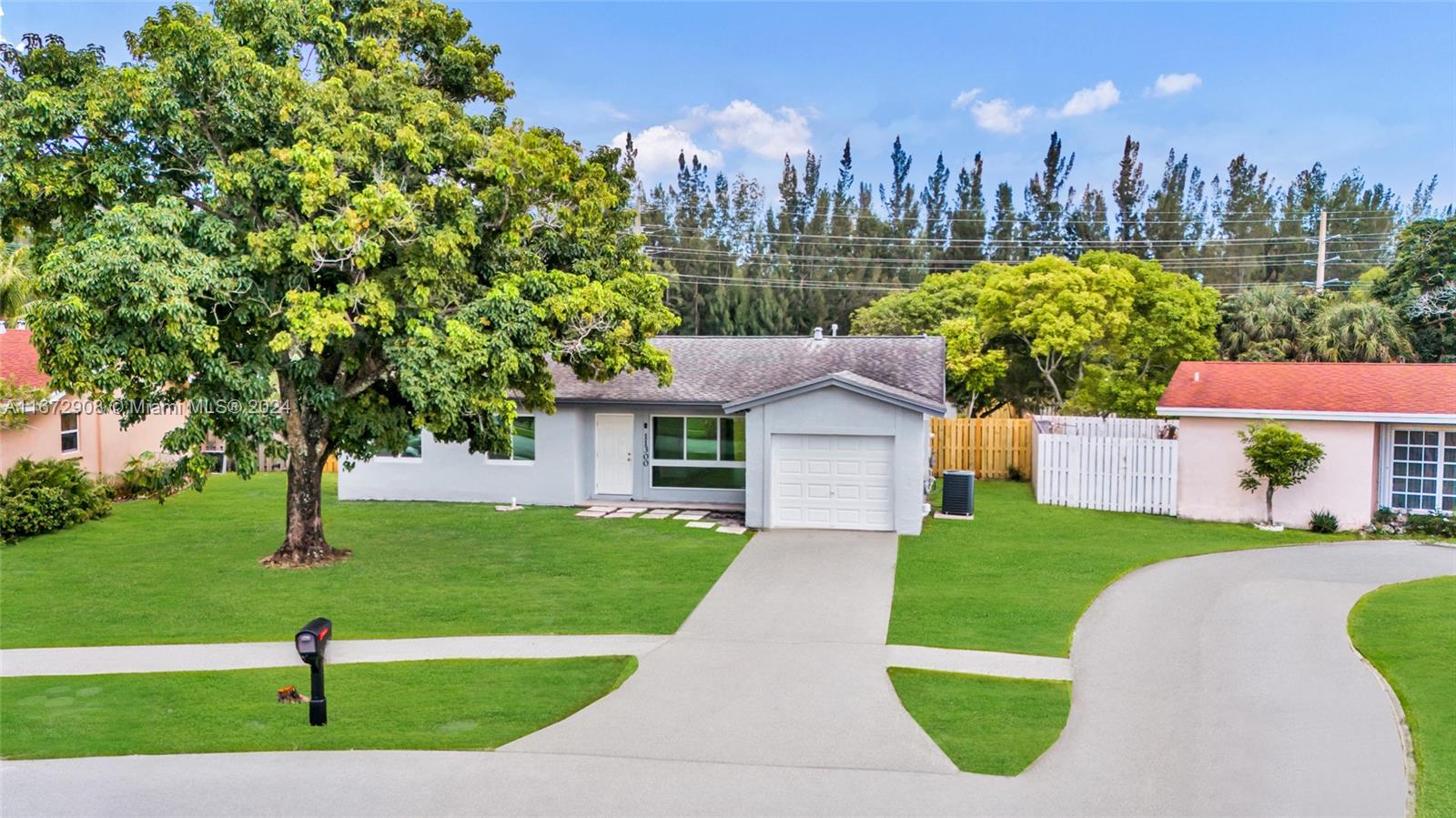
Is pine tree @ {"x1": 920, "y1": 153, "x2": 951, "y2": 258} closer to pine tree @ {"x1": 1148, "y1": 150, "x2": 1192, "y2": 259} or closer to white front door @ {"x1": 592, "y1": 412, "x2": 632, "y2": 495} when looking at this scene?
pine tree @ {"x1": 1148, "y1": 150, "x2": 1192, "y2": 259}

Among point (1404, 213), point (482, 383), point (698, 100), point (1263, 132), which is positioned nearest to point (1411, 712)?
point (482, 383)

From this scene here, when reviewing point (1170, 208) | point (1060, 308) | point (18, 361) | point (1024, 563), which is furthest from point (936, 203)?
point (18, 361)

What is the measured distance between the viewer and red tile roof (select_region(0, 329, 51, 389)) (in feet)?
60.5

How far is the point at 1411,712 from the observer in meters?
8.27

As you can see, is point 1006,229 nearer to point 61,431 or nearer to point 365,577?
point 61,431

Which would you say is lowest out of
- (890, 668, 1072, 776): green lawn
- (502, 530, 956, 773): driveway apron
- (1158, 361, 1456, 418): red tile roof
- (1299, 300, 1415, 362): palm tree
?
(890, 668, 1072, 776): green lawn

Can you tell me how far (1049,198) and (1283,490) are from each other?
48927 millimetres

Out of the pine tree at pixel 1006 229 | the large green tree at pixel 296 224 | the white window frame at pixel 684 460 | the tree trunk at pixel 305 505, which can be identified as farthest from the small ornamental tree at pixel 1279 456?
the pine tree at pixel 1006 229

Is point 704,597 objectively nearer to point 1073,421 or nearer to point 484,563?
point 484,563

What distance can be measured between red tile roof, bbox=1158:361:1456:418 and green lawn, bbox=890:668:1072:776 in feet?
38.9

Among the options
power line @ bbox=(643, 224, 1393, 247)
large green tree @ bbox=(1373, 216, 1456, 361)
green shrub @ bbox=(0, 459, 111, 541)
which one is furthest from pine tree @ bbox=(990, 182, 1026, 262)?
green shrub @ bbox=(0, 459, 111, 541)

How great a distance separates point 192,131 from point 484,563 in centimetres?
746

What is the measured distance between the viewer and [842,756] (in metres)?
7.34

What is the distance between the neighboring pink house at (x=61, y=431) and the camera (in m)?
18.4
